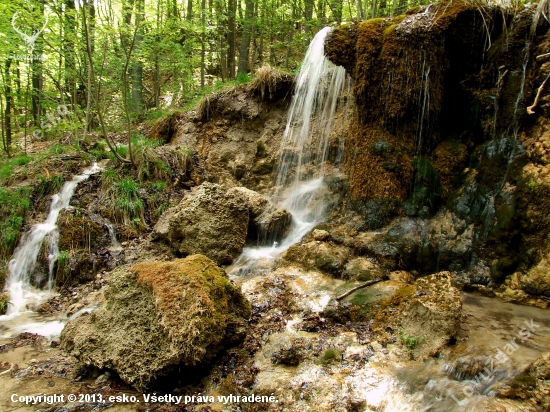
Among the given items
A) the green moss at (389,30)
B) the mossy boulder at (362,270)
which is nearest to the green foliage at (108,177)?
the mossy boulder at (362,270)

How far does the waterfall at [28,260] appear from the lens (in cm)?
572

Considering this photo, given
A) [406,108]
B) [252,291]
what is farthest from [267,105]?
[252,291]

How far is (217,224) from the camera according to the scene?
234 inches

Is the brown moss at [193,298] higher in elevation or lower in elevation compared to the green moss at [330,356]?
higher

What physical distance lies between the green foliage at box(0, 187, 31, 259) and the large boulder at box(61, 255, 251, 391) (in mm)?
3350

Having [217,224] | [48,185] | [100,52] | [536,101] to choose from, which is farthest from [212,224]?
[100,52]

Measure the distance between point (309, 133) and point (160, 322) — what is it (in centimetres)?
545

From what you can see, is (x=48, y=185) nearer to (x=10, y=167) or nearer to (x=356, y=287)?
(x=10, y=167)

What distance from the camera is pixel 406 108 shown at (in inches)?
220

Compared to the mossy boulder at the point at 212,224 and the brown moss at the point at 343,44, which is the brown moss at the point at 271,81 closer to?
the brown moss at the point at 343,44

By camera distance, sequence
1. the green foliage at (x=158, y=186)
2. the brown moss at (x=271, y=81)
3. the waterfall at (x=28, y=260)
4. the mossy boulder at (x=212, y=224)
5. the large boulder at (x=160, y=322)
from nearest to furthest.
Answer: the large boulder at (x=160, y=322) → the waterfall at (x=28, y=260) → the mossy boulder at (x=212, y=224) → the green foliage at (x=158, y=186) → the brown moss at (x=271, y=81)

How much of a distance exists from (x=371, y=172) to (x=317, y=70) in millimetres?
2967

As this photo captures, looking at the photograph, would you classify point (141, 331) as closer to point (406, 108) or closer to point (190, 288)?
point (190, 288)

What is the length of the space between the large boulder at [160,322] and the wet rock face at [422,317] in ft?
4.92
